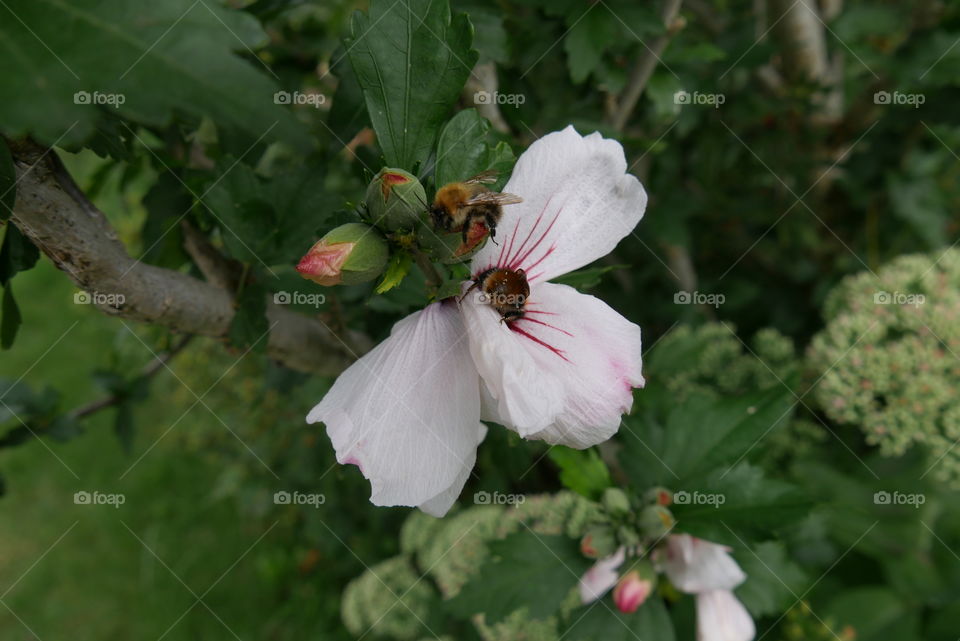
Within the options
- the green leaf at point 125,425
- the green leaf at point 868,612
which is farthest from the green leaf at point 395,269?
the green leaf at point 868,612

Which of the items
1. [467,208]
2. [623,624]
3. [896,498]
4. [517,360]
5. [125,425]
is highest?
[467,208]

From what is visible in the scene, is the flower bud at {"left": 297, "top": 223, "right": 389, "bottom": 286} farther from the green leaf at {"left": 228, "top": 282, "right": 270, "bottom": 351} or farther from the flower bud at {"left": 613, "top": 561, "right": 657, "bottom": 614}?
the flower bud at {"left": 613, "top": 561, "right": 657, "bottom": 614}

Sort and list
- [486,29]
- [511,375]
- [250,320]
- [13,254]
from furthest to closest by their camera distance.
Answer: [486,29] → [250,320] → [13,254] → [511,375]

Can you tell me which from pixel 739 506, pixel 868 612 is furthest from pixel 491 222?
pixel 868 612

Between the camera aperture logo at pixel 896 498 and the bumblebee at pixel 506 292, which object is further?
the camera aperture logo at pixel 896 498

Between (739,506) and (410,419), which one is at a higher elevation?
(410,419)

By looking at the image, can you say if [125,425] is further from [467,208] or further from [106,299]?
[467,208]

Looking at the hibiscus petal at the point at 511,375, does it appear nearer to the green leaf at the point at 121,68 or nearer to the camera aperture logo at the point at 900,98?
the green leaf at the point at 121,68
